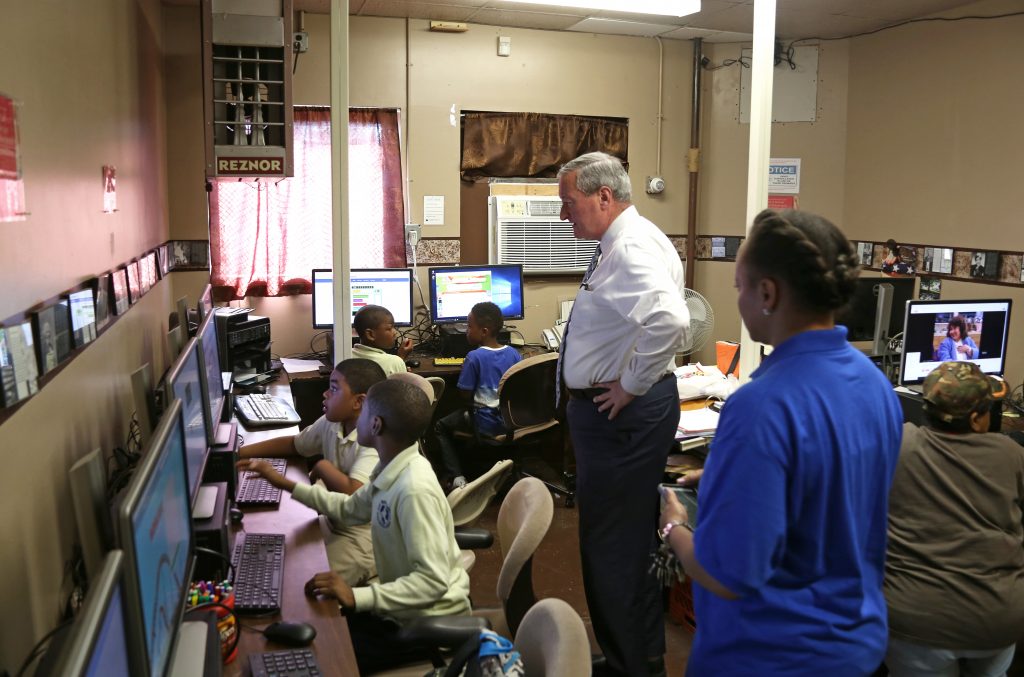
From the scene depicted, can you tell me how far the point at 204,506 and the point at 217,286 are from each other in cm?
335

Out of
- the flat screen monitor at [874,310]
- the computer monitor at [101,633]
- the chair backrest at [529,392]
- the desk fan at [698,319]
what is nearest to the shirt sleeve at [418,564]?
the computer monitor at [101,633]

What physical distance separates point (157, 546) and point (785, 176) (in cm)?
560

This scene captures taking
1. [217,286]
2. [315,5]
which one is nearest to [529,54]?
[315,5]

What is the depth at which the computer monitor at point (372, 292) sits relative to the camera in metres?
5.24

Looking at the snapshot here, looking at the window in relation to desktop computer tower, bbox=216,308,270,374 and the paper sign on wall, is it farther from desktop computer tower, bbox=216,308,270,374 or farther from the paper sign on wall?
desktop computer tower, bbox=216,308,270,374

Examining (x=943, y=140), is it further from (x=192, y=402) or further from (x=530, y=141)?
(x=192, y=402)

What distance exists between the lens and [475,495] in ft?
8.98

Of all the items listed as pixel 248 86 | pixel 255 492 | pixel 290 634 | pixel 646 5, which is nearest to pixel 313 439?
pixel 255 492

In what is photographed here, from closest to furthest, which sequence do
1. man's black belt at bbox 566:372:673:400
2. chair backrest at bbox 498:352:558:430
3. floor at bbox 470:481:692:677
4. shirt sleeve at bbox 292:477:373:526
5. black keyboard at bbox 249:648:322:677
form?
black keyboard at bbox 249:648:322:677 → shirt sleeve at bbox 292:477:373:526 → man's black belt at bbox 566:372:673:400 → floor at bbox 470:481:692:677 → chair backrest at bbox 498:352:558:430

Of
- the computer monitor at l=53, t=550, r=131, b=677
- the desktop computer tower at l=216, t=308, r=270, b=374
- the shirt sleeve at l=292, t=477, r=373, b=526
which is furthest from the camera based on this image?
the desktop computer tower at l=216, t=308, r=270, b=374

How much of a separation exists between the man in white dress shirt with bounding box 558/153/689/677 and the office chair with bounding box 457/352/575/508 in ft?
5.14

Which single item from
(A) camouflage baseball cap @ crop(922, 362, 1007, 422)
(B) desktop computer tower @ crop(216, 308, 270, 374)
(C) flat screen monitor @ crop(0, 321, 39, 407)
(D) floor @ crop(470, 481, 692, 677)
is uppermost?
(C) flat screen monitor @ crop(0, 321, 39, 407)

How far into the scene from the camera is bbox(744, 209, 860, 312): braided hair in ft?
4.59

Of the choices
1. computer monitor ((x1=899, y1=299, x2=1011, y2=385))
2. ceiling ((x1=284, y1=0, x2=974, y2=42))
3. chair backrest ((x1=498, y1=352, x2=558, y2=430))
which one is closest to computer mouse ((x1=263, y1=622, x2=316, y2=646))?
chair backrest ((x1=498, y1=352, x2=558, y2=430))
